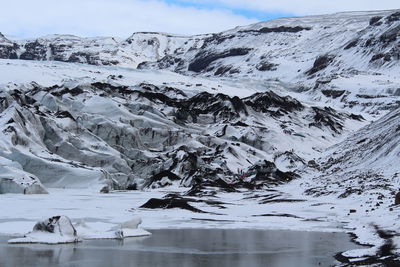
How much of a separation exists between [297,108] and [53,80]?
46.2 meters

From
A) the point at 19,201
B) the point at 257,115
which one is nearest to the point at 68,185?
the point at 19,201

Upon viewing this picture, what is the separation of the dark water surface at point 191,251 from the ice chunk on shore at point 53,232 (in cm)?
56

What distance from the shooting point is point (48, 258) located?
18828mm

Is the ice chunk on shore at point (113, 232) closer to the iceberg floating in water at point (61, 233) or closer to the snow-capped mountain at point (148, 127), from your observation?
the iceberg floating in water at point (61, 233)

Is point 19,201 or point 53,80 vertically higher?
point 53,80

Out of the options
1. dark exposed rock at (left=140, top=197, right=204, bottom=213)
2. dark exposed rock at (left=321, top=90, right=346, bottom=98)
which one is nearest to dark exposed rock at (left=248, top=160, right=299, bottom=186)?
dark exposed rock at (left=140, top=197, right=204, bottom=213)

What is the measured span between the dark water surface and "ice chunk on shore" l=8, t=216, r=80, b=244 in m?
0.56

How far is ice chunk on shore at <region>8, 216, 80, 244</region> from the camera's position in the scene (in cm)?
2223

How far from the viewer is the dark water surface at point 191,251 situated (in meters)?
18.4

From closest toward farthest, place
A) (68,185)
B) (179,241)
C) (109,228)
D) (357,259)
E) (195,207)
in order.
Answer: (357,259) < (179,241) < (109,228) < (195,207) < (68,185)

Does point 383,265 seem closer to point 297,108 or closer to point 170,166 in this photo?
point 170,166

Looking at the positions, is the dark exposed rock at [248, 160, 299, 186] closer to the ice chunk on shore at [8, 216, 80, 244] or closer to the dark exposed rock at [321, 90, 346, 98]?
the ice chunk on shore at [8, 216, 80, 244]

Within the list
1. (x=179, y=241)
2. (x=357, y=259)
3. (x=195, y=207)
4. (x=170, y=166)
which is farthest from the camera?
(x=170, y=166)

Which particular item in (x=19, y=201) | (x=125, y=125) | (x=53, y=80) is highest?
(x=53, y=80)
